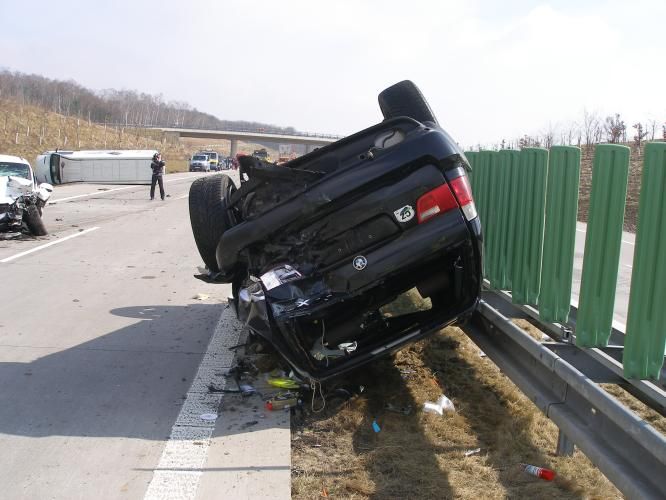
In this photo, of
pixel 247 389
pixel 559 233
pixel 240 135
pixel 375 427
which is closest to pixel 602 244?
pixel 559 233

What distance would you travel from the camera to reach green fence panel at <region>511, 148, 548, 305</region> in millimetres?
4312

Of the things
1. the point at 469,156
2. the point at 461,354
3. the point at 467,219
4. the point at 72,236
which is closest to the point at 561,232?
the point at 467,219

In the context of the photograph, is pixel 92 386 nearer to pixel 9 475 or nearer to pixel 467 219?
pixel 9 475

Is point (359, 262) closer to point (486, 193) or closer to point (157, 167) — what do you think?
point (486, 193)

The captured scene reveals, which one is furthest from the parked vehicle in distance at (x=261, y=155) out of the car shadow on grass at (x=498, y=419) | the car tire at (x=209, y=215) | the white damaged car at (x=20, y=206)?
the white damaged car at (x=20, y=206)

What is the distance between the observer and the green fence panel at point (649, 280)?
2867 mm

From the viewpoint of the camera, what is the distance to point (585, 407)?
318 cm

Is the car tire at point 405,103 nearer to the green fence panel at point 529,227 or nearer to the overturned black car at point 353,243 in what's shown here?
the overturned black car at point 353,243

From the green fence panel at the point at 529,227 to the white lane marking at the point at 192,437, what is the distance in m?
2.41

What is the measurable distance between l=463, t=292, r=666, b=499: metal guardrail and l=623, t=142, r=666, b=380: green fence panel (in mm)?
260

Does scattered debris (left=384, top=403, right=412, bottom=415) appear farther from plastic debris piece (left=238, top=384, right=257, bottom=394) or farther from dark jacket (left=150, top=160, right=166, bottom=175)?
dark jacket (left=150, top=160, right=166, bottom=175)

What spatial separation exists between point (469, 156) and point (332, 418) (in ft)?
11.3

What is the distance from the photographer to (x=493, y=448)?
407 cm

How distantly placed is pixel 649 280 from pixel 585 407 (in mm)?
736
